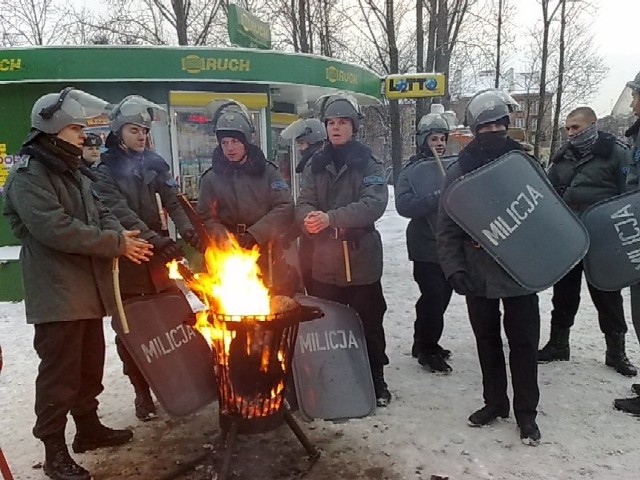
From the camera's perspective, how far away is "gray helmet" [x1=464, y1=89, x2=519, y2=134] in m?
3.70

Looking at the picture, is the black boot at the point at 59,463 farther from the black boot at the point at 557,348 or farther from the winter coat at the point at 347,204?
the black boot at the point at 557,348

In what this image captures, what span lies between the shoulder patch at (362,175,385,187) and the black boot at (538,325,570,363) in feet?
7.25

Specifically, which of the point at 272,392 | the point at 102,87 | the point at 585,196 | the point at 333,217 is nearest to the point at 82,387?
the point at 272,392

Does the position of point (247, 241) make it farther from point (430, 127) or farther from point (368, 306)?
point (430, 127)

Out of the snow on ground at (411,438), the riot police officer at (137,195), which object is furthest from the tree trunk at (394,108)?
the riot police officer at (137,195)

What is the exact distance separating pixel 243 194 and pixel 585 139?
2.80 metres

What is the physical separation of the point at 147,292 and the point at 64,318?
2.85ft

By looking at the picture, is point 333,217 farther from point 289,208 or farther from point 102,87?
point 102,87

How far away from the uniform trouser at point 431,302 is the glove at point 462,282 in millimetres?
1177

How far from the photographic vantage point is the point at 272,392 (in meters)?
3.28

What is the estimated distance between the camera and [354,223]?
13.4 feet

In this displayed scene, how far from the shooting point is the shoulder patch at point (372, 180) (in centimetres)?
418

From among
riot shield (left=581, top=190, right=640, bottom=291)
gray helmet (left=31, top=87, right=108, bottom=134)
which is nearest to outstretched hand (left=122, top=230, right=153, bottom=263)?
gray helmet (left=31, top=87, right=108, bottom=134)

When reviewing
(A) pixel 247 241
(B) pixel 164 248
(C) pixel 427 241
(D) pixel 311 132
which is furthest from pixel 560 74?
(B) pixel 164 248
